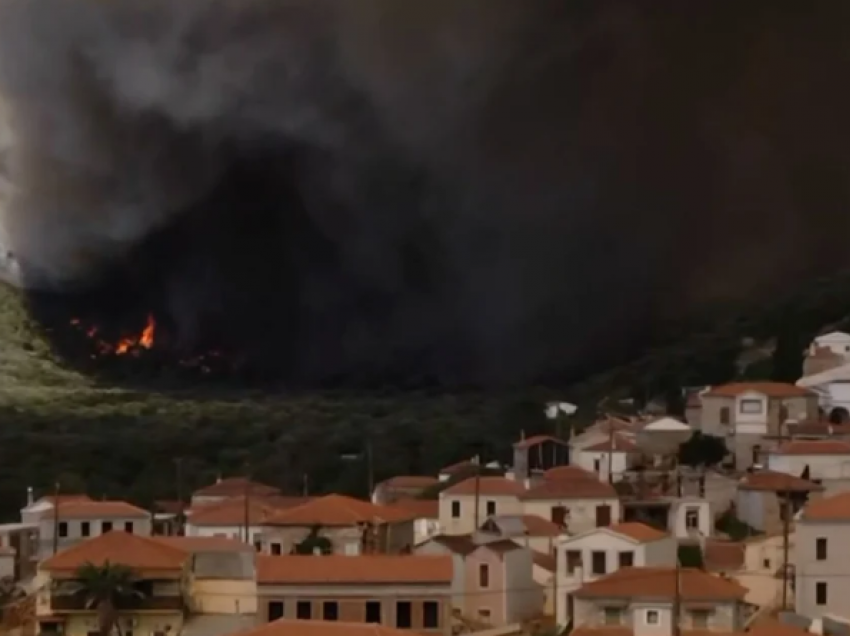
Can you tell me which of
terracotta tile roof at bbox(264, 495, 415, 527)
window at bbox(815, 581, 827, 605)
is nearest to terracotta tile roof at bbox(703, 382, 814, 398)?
terracotta tile roof at bbox(264, 495, 415, 527)

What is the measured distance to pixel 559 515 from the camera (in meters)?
22.9

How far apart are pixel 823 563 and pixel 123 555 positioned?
654 centimetres

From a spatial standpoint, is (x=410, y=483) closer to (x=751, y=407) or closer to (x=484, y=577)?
(x=751, y=407)

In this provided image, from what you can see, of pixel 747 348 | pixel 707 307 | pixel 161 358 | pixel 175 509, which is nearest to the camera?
pixel 175 509

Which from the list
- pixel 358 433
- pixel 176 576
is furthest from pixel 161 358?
pixel 176 576

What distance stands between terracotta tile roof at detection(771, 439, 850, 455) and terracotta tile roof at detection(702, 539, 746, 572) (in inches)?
138

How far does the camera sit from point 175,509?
28172mm

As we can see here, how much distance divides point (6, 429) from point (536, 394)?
439 inches

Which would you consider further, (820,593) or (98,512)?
(98,512)

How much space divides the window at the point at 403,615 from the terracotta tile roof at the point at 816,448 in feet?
23.3

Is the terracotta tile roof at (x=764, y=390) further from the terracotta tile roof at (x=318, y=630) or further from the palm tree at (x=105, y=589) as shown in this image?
the terracotta tile roof at (x=318, y=630)

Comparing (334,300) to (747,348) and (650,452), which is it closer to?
(747,348)

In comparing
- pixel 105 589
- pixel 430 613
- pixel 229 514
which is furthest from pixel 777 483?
pixel 105 589

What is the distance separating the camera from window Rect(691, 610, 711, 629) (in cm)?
1725
